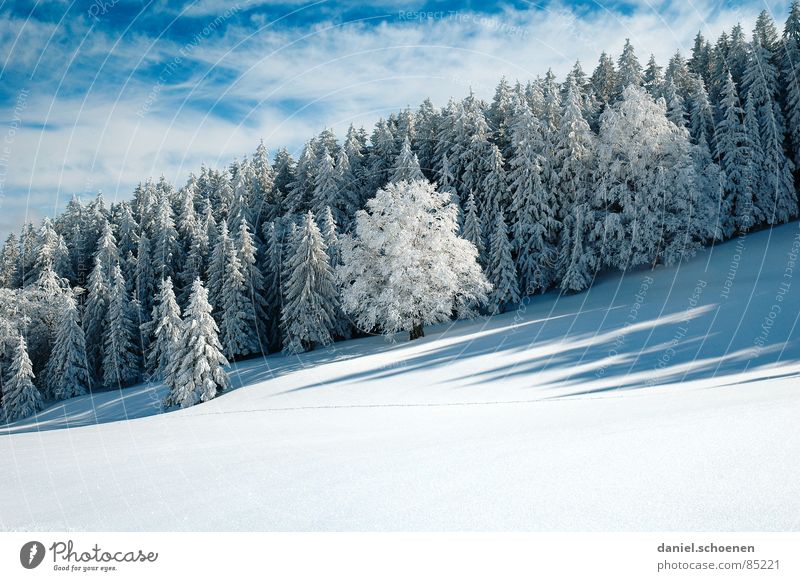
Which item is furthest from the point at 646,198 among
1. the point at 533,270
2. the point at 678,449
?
the point at 678,449

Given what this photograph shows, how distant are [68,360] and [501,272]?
37415 mm

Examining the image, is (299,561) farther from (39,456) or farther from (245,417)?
(245,417)

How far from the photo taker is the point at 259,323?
138 ft

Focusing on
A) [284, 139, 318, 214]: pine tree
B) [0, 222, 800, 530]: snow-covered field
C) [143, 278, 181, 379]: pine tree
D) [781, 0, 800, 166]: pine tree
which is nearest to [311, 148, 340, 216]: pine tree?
[284, 139, 318, 214]: pine tree

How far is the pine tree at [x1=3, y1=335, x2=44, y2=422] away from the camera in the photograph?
3781 centimetres

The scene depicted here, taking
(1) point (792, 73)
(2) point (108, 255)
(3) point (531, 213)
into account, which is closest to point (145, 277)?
(2) point (108, 255)

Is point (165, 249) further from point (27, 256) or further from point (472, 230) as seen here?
point (472, 230)

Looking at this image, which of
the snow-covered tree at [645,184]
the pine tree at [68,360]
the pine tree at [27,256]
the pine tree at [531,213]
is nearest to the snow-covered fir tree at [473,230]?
the pine tree at [531,213]

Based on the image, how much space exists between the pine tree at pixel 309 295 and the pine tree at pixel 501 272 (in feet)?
39.5

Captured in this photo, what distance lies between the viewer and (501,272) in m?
36.7

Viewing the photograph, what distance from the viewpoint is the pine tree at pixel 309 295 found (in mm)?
36906

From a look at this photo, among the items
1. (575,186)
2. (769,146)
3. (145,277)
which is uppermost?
(145,277)

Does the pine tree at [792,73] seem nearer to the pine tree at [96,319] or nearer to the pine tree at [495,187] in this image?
the pine tree at [495,187]

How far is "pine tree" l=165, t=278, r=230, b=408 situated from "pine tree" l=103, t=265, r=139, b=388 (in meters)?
17.4
